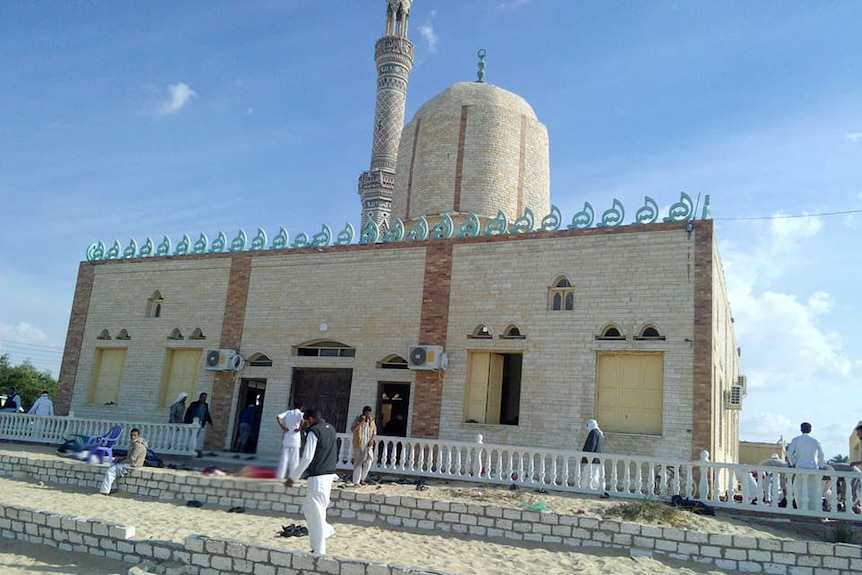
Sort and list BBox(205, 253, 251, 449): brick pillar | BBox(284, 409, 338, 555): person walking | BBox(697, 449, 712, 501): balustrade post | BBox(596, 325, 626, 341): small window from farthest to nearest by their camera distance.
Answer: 1. BBox(205, 253, 251, 449): brick pillar
2. BBox(596, 325, 626, 341): small window
3. BBox(697, 449, 712, 501): balustrade post
4. BBox(284, 409, 338, 555): person walking

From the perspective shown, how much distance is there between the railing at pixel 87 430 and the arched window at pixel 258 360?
2037 mm

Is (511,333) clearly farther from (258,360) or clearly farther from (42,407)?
(42,407)

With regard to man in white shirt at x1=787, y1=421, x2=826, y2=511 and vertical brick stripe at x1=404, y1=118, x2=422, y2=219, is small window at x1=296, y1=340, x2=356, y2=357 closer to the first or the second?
vertical brick stripe at x1=404, y1=118, x2=422, y2=219

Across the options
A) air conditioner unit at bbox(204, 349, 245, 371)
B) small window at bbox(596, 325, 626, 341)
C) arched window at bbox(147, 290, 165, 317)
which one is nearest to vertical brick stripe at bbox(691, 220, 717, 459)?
small window at bbox(596, 325, 626, 341)

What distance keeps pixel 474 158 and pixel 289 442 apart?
10878 millimetres

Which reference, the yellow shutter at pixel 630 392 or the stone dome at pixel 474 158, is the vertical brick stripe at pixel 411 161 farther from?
the yellow shutter at pixel 630 392

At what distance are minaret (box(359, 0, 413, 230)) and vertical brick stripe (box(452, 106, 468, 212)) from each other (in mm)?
16650

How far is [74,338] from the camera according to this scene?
61.3 ft

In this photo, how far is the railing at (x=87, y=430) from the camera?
14695 millimetres

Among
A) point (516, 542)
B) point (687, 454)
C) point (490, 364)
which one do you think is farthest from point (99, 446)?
point (687, 454)

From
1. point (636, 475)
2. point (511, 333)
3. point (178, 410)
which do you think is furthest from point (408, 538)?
point (178, 410)

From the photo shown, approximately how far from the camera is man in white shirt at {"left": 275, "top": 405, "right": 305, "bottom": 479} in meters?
8.62

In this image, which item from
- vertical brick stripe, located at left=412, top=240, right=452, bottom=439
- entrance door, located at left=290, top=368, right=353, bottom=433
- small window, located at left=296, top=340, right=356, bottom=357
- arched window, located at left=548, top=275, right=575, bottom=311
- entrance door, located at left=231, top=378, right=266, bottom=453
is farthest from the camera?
entrance door, located at left=231, top=378, right=266, bottom=453

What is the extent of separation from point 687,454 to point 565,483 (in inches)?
87.1
